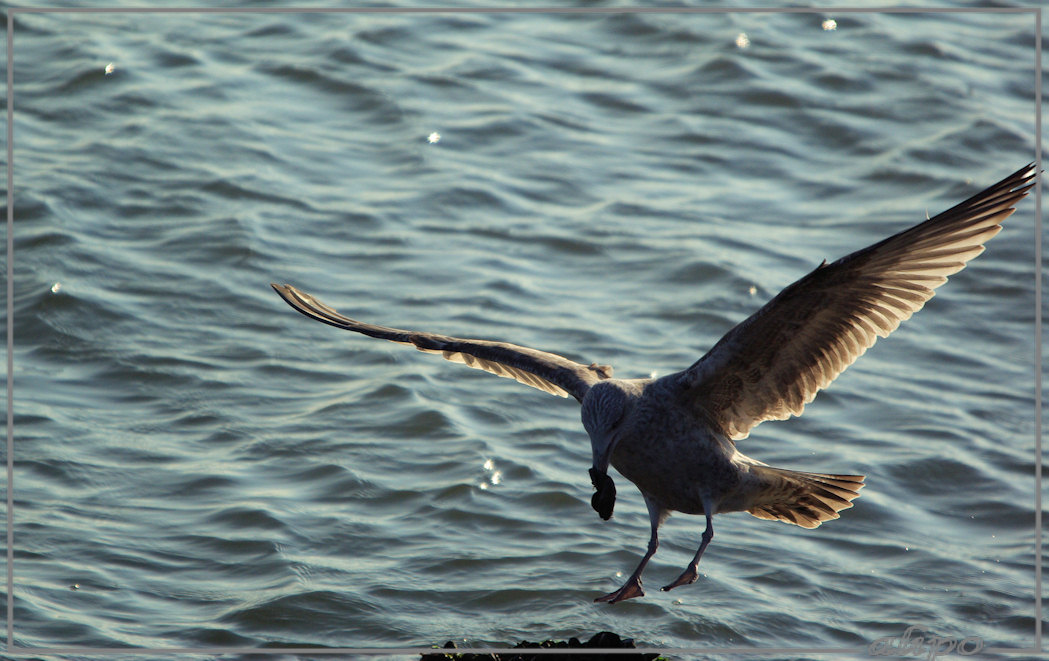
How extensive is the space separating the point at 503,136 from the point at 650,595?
5874 mm

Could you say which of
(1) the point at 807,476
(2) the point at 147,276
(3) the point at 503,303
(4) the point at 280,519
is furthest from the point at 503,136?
(1) the point at 807,476

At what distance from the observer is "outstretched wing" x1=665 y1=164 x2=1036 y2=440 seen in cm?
479

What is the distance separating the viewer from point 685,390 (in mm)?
5121

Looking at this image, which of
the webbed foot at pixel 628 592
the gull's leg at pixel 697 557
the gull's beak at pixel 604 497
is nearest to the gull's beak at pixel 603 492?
the gull's beak at pixel 604 497

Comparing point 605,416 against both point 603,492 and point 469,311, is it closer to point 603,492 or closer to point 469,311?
point 603,492

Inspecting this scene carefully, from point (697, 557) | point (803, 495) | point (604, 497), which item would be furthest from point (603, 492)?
point (803, 495)

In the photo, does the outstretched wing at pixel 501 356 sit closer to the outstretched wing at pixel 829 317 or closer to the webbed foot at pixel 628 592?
the outstretched wing at pixel 829 317

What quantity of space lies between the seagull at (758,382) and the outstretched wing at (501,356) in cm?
1

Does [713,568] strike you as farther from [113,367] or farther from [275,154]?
[275,154]

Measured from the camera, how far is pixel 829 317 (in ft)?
16.6

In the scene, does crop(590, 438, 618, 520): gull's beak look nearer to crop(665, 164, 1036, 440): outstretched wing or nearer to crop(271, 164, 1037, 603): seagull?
crop(271, 164, 1037, 603): seagull

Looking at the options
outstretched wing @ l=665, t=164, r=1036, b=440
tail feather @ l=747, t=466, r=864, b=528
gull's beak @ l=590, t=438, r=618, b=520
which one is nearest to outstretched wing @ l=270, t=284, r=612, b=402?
outstretched wing @ l=665, t=164, r=1036, b=440

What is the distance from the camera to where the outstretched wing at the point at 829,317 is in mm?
4789

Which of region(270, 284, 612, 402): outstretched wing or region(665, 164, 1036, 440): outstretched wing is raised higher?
region(665, 164, 1036, 440): outstretched wing
